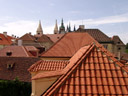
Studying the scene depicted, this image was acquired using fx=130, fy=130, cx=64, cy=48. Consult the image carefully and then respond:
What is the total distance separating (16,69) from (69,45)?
26.2 ft

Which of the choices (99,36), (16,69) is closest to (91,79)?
(16,69)

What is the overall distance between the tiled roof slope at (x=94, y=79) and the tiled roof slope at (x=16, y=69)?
1213cm

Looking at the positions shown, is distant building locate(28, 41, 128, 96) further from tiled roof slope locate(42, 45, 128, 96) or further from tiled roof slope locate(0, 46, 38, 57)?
tiled roof slope locate(0, 46, 38, 57)

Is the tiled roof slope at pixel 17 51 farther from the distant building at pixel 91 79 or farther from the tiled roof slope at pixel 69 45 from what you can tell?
the distant building at pixel 91 79

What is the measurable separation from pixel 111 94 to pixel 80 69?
1218mm

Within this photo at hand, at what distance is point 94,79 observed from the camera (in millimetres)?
4062

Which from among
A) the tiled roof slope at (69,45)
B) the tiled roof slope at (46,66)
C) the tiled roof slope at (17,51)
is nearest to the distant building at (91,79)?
the tiled roof slope at (46,66)

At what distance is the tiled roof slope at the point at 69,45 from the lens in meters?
13.4

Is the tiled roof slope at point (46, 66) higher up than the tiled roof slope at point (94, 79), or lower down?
higher up

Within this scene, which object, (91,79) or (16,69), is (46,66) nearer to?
(91,79)

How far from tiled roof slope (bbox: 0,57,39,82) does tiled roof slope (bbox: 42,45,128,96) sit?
12126 millimetres

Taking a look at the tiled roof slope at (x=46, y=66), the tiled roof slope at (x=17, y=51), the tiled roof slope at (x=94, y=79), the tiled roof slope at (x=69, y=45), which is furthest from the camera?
the tiled roof slope at (x=17, y=51)

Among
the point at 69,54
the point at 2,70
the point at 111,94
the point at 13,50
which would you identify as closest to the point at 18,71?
the point at 2,70

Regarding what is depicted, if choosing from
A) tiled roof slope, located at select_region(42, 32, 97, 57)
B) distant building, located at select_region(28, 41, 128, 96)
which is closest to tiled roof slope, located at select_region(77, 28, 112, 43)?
tiled roof slope, located at select_region(42, 32, 97, 57)
